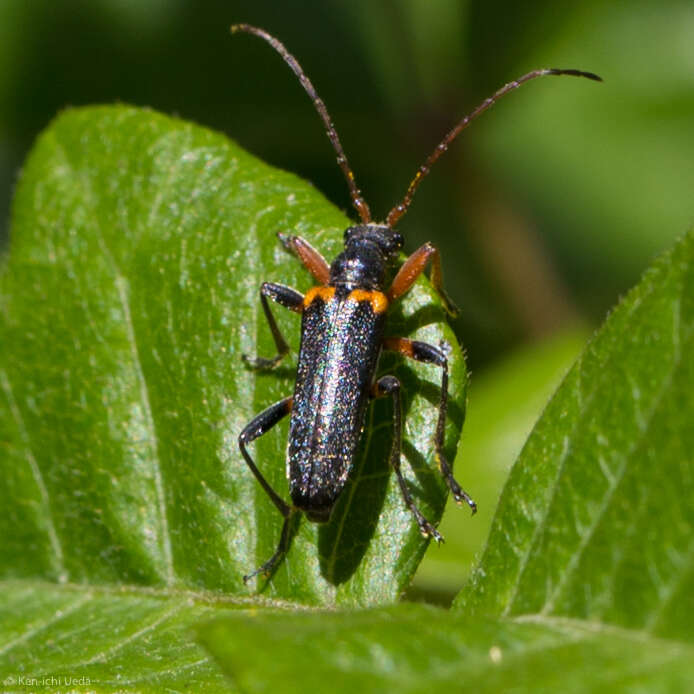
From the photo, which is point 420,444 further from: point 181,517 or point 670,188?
point 670,188

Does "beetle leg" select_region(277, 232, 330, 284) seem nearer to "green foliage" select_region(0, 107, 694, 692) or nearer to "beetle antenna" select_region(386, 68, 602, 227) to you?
"green foliage" select_region(0, 107, 694, 692)

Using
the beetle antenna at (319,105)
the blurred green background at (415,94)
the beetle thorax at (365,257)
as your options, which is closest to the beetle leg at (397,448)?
the beetle thorax at (365,257)

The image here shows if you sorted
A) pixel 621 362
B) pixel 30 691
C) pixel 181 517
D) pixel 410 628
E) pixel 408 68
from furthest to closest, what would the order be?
pixel 408 68
pixel 181 517
pixel 30 691
pixel 621 362
pixel 410 628

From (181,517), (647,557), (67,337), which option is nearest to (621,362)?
(647,557)

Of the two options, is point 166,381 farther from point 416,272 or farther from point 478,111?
point 478,111

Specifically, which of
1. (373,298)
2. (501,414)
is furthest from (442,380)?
(501,414)

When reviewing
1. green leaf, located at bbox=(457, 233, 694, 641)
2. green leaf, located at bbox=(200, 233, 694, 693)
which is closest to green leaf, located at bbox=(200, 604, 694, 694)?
green leaf, located at bbox=(200, 233, 694, 693)

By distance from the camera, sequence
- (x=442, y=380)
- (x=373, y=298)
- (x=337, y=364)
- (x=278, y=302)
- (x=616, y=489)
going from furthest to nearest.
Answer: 1. (x=373, y=298)
2. (x=337, y=364)
3. (x=278, y=302)
4. (x=442, y=380)
5. (x=616, y=489)
